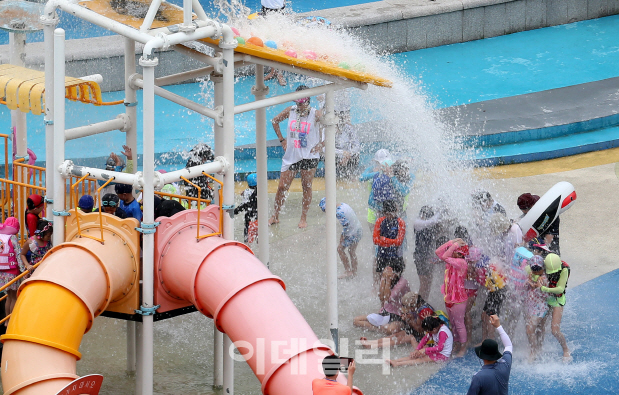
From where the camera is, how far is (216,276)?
6.07 meters

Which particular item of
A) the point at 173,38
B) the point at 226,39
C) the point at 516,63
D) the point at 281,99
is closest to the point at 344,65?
the point at 281,99

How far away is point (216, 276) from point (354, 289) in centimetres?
334

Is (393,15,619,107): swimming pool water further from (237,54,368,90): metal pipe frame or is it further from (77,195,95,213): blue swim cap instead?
(77,195,95,213): blue swim cap

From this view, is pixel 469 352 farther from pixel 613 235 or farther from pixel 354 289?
pixel 613 235

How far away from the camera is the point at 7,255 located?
7480 millimetres

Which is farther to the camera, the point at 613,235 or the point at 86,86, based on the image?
the point at 613,235

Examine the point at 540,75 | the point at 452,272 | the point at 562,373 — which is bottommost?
the point at 562,373

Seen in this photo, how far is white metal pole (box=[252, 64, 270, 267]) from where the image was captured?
25.6 ft

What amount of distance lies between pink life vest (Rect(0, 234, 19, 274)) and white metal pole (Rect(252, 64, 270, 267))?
2196mm

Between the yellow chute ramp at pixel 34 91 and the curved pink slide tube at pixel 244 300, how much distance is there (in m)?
1.35

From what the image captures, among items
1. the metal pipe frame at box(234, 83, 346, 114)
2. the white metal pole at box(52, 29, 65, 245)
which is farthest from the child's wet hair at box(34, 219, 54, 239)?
the metal pipe frame at box(234, 83, 346, 114)

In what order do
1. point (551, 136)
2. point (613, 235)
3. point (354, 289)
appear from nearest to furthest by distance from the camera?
point (354, 289)
point (613, 235)
point (551, 136)

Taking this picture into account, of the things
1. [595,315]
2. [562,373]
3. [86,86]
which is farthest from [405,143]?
[86,86]

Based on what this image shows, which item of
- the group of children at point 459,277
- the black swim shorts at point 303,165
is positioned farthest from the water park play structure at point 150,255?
the black swim shorts at point 303,165
